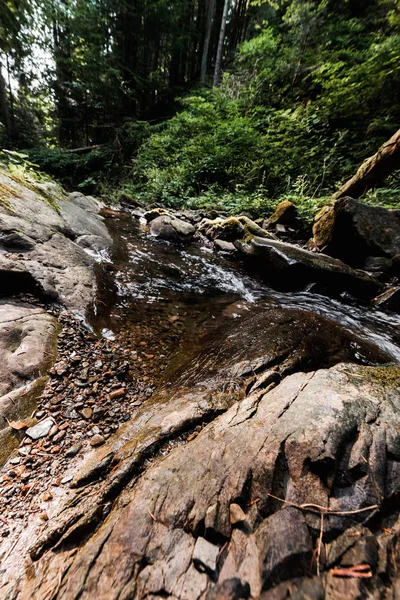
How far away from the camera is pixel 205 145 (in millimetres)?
11625

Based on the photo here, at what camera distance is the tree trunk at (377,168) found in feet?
19.6

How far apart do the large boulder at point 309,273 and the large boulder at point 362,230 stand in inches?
32.7

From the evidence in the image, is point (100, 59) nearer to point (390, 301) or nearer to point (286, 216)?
point (286, 216)

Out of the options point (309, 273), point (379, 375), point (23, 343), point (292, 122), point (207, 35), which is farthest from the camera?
point (207, 35)

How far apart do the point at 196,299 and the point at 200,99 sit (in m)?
14.0

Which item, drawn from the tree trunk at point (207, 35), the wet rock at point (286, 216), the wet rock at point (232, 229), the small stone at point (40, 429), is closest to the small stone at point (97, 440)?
the small stone at point (40, 429)

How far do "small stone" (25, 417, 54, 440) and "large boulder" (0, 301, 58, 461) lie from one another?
0.43ft

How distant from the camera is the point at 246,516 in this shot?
3.97 ft

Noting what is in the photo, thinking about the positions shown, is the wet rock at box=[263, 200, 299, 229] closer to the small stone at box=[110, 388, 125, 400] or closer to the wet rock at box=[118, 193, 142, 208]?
the wet rock at box=[118, 193, 142, 208]

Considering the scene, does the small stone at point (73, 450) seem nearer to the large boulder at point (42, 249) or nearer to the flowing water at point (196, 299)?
the flowing water at point (196, 299)

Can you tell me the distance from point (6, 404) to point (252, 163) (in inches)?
450

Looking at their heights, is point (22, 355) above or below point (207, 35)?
below

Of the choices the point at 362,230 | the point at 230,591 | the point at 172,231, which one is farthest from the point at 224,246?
the point at 230,591

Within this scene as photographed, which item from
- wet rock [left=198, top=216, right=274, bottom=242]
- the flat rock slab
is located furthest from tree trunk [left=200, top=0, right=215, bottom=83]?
the flat rock slab
